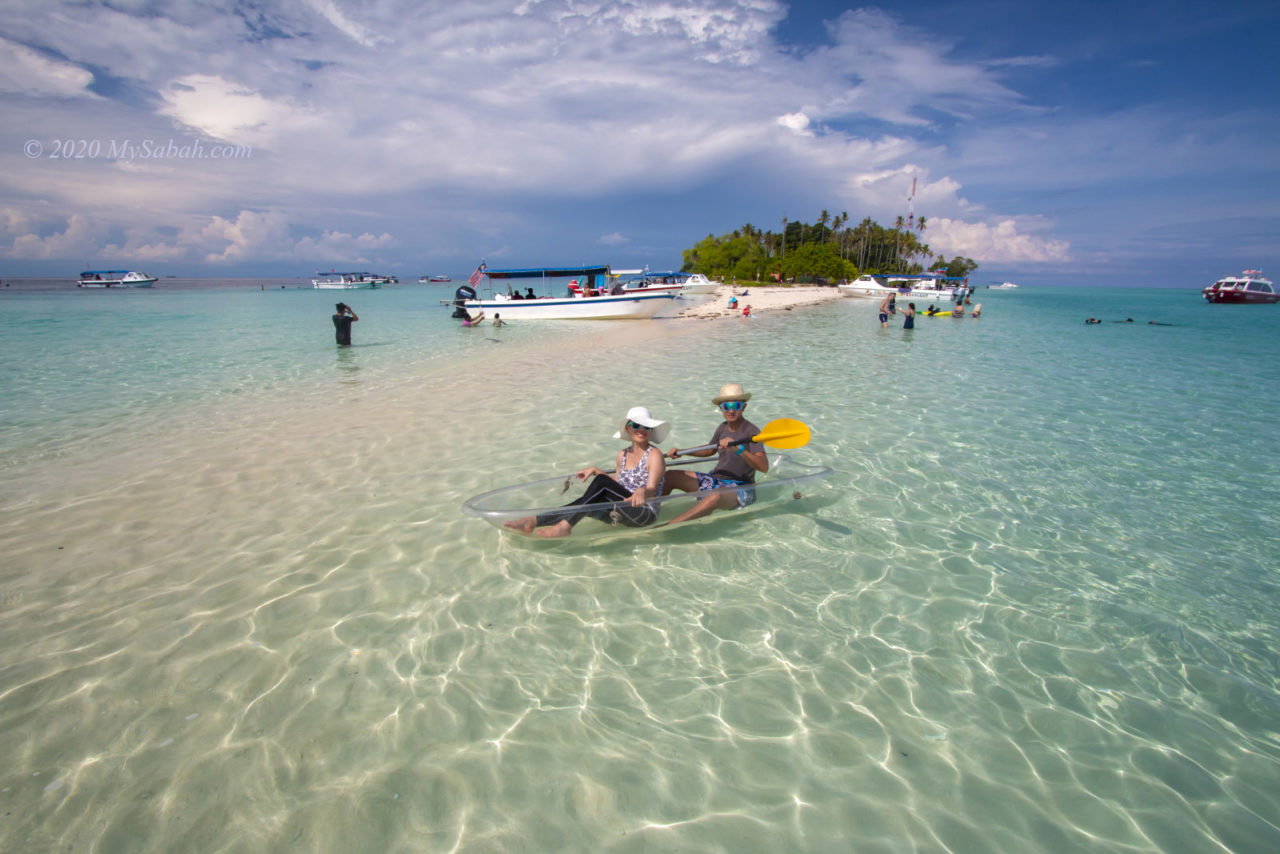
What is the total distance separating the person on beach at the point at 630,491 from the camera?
17.2 ft

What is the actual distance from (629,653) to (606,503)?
1.51 metres

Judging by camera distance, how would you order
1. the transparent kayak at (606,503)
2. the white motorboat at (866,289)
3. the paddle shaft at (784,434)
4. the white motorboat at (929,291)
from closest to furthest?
the transparent kayak at (606,503) < the paddle shaft at (784,434) < the white motorboat at (866,289) < the white motorboat at (929,291)

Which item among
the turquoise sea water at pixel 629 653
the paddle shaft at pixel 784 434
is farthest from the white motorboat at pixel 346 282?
the paddle shaft at pixel 784 434

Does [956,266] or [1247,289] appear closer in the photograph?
[1247,289]

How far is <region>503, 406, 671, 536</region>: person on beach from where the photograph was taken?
17.2 ft

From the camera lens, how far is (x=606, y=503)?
522cm

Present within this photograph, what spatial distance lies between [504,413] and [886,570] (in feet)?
25.2

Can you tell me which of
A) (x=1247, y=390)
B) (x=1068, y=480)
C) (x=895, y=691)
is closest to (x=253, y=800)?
(x=895, y=691)

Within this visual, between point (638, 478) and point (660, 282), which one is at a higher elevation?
point (660, 282)

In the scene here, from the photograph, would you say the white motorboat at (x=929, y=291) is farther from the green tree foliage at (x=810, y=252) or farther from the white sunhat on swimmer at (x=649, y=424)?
the white sunhat on swimmer at (x=649, y=424)

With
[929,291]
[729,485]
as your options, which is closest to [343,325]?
[729,485]

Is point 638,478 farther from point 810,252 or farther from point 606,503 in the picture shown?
point 810,252

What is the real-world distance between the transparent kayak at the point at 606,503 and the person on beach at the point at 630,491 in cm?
7

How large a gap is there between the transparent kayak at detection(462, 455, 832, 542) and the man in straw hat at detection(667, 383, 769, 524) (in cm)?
11
